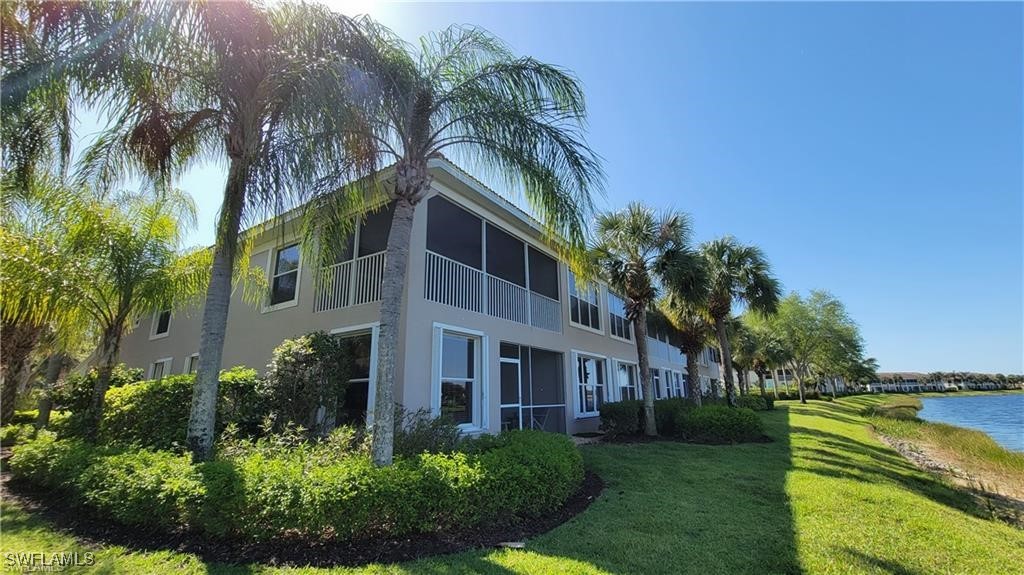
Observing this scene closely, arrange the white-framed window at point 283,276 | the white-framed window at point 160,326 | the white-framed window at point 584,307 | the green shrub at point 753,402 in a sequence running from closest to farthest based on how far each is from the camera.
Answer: the white-framed window at point 283,276 → the white-framed window at point 584,307 → the white-framed window at point 160,326 → the green shrub at point 753,402

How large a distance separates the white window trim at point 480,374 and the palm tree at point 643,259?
558 cm

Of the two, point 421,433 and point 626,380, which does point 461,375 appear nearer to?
point 421,433

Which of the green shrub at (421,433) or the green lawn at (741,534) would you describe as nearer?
the green lawn at (741,534)

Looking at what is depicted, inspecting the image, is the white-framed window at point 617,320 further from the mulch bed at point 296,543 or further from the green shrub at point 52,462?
the green shrub at point 52,462

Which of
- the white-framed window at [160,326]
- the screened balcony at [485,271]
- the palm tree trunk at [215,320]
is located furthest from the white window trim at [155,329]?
the screened balcony at [485,271]

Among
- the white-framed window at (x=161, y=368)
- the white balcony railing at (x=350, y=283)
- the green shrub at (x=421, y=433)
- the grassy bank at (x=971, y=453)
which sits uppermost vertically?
the white balcony railing at (x=350, y=283)

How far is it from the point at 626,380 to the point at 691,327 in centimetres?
497

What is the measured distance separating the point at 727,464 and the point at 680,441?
12.4 feet

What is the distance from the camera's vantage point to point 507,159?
6.85 m

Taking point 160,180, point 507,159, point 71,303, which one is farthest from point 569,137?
point 71,303

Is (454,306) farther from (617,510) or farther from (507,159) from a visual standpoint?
(617,510)

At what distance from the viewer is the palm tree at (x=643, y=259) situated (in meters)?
14.0

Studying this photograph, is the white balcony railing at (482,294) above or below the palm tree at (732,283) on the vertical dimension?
below

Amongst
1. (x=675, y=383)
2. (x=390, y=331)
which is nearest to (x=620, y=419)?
(x=390, y=331)
